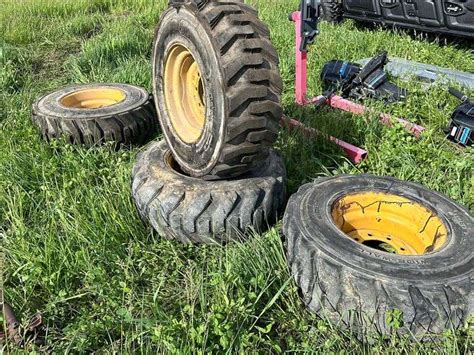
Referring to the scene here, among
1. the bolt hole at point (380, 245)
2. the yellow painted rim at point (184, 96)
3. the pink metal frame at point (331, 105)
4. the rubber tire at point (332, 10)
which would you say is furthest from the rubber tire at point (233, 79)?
the rubber tire at point (332, 10)

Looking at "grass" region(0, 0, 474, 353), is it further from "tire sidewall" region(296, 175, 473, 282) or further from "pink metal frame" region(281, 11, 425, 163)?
"tire sidewall" region(296, 175, 473, 282)

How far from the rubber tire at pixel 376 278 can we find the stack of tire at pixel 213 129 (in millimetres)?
388

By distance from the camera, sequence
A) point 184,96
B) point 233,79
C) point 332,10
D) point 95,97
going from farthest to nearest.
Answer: point 332,10 → point 95,97 → point 184,96 → point 233,79

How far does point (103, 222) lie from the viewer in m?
2.56

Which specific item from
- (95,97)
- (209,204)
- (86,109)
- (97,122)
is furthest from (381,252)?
(95,97)

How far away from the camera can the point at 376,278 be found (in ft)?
5.90

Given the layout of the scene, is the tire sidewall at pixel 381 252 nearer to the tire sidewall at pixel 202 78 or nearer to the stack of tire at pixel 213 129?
the stack of tire at pixel 213 129

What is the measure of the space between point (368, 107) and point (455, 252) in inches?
82.6

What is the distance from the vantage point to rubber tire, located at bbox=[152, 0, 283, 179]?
2.08 metres

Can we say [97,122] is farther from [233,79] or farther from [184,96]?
[233,79]

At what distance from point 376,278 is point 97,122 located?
7.64 feet

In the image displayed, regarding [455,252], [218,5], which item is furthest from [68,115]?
[455,252]

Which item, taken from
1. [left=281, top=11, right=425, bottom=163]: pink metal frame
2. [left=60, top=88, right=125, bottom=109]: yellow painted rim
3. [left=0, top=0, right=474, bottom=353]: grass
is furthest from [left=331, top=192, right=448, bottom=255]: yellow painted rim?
[left=60, top=88, right=125, bottom=109]: yellow painted rim

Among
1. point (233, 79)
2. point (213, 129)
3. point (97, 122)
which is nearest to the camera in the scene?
point (233, 79)
